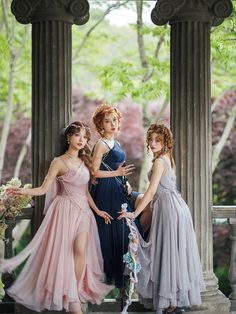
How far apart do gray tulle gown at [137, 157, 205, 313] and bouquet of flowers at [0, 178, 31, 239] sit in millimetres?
1146

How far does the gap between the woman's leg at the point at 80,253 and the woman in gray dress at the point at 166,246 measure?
1.64 ft

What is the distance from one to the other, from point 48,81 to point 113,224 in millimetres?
1471

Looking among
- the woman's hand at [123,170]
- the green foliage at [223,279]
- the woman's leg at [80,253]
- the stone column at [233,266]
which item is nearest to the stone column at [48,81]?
the woman's leg at [80,253]

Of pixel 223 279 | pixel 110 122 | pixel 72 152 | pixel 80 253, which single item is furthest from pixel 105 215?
pixel 223 279

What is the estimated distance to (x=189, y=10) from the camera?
23.0ft

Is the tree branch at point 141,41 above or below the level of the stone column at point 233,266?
above

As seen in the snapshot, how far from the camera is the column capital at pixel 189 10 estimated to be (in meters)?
6.95

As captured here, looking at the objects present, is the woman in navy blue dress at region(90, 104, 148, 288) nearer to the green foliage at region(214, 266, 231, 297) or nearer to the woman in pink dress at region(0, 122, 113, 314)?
the woman in pink dress at region(0, 122, 113, 314)

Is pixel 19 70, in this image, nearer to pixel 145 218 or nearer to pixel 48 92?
pixel 48 92

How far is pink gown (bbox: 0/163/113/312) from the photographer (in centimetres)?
672

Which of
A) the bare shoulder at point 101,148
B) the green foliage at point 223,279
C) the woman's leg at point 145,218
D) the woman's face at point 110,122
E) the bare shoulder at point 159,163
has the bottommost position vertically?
the green foliage at point 223,279

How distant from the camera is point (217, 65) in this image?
14.4m

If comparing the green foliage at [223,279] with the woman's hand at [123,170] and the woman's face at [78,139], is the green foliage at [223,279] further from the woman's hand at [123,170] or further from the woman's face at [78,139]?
the woman's face at [78,139]

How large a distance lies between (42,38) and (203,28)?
4.97 ft
